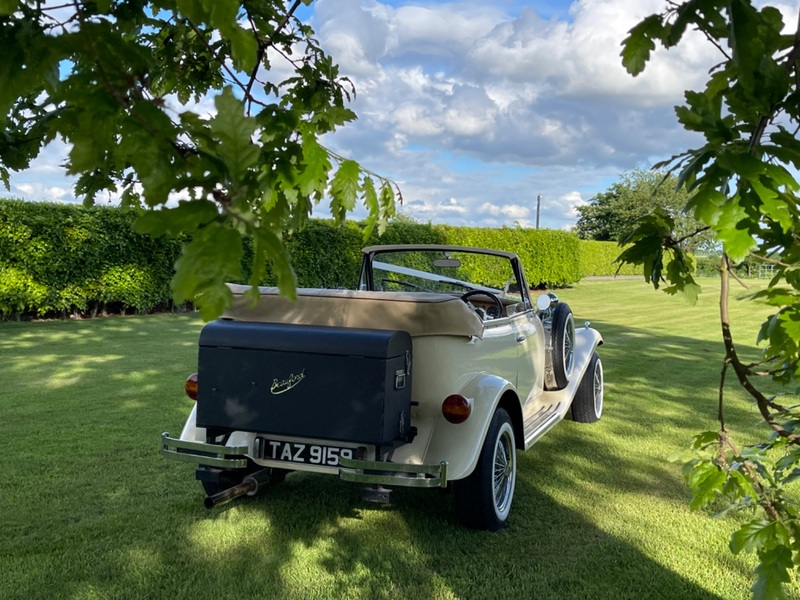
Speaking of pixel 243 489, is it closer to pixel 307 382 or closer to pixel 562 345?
pixel 307 382

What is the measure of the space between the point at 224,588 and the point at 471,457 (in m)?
1.37

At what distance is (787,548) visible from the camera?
5.18 ft

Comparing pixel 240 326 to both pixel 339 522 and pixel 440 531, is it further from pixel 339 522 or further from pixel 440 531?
pixel 440 531

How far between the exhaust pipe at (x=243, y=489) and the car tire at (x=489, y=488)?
112 centimetres

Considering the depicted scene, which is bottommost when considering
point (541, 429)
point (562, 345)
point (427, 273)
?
point (541, 429)

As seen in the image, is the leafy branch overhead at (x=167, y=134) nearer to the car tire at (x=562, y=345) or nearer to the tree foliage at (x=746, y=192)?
the tree foliage at (x=746, y=192)

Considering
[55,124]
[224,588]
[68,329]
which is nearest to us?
[55,124]

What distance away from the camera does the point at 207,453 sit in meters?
3.68

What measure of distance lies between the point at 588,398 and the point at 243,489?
371 cm

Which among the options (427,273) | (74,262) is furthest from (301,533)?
(74,262)

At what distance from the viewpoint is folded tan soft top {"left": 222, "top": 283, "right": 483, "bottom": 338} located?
12.3 ft

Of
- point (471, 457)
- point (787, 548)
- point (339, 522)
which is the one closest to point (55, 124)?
point (787, 548)

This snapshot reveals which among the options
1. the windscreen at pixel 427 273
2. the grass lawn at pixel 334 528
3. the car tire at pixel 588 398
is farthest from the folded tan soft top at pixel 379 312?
the car tire at pixel 588 398

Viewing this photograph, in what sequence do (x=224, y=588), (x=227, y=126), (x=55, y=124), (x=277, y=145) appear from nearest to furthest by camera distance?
(x=227, y=126) → (x=55, y=124) → (x=277, y=145) → (x=224, y=588)
